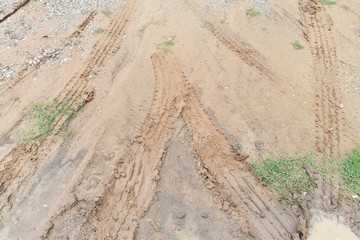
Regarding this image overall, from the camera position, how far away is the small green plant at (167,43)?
7.16 m

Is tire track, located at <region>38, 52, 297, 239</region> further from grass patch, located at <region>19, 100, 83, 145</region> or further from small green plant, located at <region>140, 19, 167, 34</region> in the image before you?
small green plant, located at <region>140, 19, 167, 34</region>

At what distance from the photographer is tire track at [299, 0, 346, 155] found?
6.03m

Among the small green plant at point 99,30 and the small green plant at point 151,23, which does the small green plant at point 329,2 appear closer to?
the small green plant at point 151,23

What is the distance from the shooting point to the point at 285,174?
5.60m

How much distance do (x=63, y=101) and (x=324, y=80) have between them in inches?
173

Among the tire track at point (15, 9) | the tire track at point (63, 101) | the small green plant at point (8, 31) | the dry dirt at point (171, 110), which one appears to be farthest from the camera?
the tire track at point (15, 9)

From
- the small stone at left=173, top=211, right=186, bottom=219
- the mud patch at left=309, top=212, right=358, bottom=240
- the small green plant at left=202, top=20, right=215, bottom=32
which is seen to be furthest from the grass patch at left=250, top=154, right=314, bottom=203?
the small green plant at left=202, top=20, right=215, bottom=32

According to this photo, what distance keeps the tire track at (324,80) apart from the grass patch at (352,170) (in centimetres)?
21

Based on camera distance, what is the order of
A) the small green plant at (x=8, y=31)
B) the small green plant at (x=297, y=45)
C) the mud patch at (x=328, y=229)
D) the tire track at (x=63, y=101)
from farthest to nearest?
the small green plant at (x=8, y=31)
the small green plant at (x=297, y=45)
the tire track at (x=63, y=101)
the mud patch at (x=328, y=229)

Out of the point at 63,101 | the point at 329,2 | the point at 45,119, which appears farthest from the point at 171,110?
the point at 329,2

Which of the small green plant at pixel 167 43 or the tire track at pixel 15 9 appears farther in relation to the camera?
the tire track at pixel 15 9

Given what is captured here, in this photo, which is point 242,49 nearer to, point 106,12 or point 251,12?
point 251,12

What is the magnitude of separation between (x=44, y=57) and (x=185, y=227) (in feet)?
13.1

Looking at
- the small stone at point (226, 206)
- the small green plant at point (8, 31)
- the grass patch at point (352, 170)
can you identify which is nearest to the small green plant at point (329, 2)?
the grass patch at point (352, 170)
